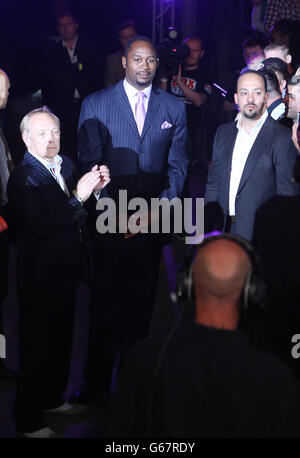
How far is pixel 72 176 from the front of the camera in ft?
11.9

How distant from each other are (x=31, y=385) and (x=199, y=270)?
1.65 meters

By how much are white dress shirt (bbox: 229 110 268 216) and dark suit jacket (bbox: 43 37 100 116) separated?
2.44 metres

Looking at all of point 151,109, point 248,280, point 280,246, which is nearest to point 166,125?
point 151,109

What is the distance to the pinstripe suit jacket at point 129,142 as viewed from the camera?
13.0 ft

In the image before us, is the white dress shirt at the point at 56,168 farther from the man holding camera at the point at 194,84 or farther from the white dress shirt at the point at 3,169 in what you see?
the man holding camera at the point at 194,84

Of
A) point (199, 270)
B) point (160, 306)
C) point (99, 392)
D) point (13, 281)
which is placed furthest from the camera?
point (13, 281)

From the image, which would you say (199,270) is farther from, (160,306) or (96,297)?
(160,306)

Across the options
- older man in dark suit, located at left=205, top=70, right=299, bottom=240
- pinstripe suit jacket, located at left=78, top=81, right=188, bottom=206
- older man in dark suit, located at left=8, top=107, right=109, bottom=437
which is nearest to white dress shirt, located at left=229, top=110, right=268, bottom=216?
older man in dark suit, located at left=205, top=70, right=299, bottom=240

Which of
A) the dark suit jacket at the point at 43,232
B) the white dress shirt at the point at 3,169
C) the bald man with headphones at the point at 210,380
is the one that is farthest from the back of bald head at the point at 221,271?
the white dress shirt at the point at 3,169

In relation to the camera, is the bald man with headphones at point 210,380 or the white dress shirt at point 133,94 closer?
the bald man with headphones at point 210,380

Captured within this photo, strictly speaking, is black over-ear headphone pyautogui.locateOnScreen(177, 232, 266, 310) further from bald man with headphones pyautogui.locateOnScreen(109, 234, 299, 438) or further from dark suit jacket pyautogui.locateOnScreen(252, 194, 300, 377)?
dark suit jacket pyautogui.locateOnScreen(252, 194, 300, 377)

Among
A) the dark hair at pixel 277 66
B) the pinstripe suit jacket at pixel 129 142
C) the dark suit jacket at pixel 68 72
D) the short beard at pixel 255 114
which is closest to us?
the short beard at pixel 255 114

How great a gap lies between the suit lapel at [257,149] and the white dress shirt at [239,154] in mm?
44

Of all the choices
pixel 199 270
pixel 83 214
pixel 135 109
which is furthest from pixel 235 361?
pixel 135 109
